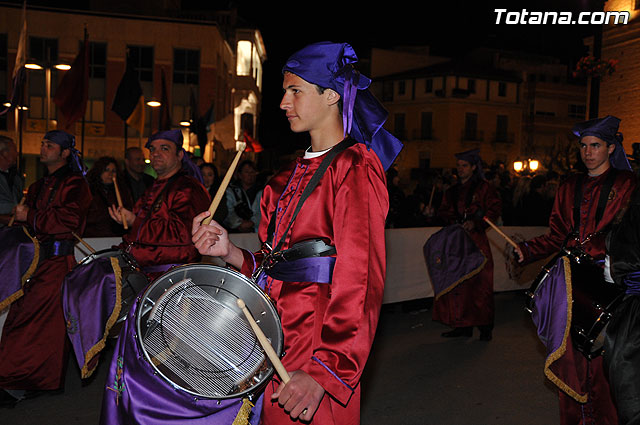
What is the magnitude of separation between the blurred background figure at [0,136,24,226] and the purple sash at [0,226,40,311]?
1.34m

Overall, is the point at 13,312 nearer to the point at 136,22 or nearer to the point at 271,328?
the point at 271,328

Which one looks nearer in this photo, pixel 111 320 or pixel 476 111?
pixel 111 320

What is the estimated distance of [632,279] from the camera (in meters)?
2.89

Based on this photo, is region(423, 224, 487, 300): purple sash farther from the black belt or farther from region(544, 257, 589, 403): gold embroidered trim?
the black belt

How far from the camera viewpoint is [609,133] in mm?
4645

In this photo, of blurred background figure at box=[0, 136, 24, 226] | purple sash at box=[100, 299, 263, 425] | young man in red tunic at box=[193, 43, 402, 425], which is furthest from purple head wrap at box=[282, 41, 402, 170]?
blurred background figure at box=[0, 136, 24, 226]

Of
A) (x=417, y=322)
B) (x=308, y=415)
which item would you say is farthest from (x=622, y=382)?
(x=417, y=322)

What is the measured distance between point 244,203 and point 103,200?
6.51 feet

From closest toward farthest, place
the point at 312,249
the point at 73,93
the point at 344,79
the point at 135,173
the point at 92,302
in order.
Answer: the point at 312,249 < the point at 344,79 < the point at 92,302 < the point at 135,173 < the point at 73,93

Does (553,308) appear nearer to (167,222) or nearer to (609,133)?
(609,133)

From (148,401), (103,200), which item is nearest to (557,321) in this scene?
(148,401)

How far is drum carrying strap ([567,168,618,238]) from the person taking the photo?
14.6ft

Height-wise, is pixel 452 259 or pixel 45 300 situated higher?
pixel 452 259

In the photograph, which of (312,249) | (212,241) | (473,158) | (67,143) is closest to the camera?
(212,241)
